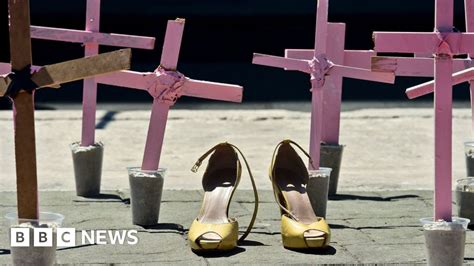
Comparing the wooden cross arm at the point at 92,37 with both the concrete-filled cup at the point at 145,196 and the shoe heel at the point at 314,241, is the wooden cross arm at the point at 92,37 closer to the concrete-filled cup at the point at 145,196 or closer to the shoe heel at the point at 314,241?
the concrete-filled cup at the point at 145,196

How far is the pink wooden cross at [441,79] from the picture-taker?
16.1 ft

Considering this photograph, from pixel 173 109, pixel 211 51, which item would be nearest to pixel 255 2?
pixel 211 51

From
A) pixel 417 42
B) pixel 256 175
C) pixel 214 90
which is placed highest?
pixel 417 42

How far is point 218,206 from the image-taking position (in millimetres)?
5609

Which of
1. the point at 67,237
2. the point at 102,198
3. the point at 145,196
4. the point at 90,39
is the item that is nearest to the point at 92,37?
the point at 90,39

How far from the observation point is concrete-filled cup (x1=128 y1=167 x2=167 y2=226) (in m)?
5.83

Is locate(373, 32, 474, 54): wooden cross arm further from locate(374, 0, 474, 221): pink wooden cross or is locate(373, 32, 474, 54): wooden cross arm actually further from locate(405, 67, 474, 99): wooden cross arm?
locate(405, 67, 474, 99): wooden cross arm

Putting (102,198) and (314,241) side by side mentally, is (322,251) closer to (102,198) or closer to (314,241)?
(314,241)

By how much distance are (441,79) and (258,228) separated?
134 centimetres

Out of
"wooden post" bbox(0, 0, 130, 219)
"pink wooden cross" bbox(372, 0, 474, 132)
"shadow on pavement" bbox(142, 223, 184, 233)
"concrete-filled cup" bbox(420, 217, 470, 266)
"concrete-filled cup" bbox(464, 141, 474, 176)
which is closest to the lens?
"wooden post" bbox(0, 0, 130, 219)

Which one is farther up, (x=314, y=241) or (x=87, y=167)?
(x=87, y=167)

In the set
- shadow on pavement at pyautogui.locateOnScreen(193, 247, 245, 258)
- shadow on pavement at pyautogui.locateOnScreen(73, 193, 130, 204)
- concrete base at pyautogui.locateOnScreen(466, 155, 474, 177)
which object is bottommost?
shadow on pavement at pyautogui.locateOnScreen(193, 247, 245, 258)

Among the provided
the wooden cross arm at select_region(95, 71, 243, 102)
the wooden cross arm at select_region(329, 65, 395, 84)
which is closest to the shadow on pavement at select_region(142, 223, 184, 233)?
the wooden cross arm at select_region(95, 71, 243, 102)

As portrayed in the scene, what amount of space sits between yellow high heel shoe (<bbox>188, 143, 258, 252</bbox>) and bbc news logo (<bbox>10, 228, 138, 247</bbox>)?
0.32 metres
